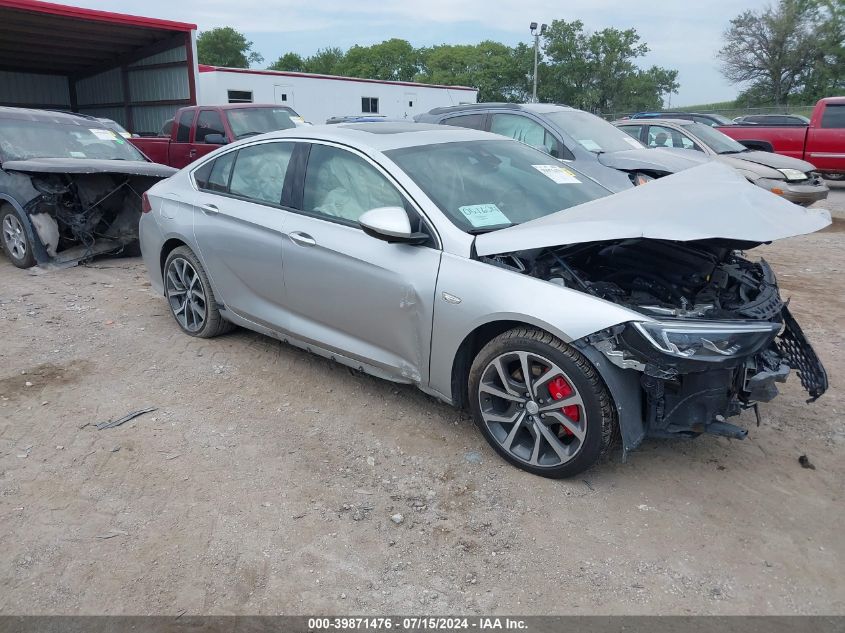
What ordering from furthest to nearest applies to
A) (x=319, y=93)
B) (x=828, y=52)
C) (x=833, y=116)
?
(x=828, y=52) → (x=319, y=93) → (x=833, y=116)

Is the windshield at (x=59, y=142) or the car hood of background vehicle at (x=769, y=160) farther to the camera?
the car hood of background vehicle at (x=769, y=160)

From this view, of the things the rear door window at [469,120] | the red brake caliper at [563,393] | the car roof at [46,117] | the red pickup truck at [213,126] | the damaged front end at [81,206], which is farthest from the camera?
the red pickup truck at [213,126]

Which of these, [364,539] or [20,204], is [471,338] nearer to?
[364,539]

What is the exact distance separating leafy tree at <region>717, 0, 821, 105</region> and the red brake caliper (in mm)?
51302

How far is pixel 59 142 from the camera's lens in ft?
26.5

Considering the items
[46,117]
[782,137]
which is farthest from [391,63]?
[46,117]

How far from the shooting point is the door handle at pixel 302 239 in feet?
13.2

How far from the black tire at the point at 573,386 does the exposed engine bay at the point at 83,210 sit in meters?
5.87

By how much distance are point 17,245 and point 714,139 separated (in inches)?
404

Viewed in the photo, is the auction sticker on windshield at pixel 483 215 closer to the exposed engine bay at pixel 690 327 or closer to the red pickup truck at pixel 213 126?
the exposed engine bay at pixel 690 327

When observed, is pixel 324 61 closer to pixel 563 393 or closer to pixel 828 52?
pixel 828 52

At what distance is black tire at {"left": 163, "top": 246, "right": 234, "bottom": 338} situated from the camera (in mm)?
5027

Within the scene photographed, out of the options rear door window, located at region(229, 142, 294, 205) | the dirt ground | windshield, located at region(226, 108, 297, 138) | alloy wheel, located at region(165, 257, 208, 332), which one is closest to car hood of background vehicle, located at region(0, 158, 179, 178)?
alloy wheel, located at region(165, 257, 208, 332)

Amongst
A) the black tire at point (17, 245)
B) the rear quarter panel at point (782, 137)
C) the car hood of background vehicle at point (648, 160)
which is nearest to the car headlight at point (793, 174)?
the car hood of background vehicle at point (648, 160)
